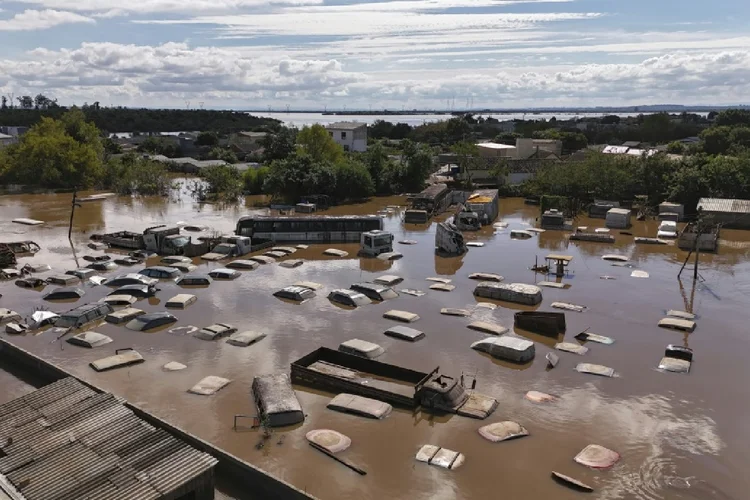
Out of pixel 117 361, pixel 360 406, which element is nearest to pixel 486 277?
pixel 360 406

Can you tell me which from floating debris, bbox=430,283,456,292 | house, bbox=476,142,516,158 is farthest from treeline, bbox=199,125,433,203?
floating debris, bbox=430,283,456,292

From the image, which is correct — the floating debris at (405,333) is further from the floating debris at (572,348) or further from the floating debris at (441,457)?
the floating debris at (441,457)

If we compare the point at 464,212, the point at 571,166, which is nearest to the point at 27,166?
the point at 464,212

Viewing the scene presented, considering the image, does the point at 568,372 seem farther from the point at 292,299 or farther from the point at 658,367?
the point at 292,299

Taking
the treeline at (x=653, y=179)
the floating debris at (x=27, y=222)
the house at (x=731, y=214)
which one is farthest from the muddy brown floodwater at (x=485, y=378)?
the treeline at (x=653, y=179)

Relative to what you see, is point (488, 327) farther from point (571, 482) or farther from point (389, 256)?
point (389, 256)

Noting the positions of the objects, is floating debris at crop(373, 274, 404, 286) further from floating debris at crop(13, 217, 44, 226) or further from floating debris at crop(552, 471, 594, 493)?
floating debris at crop(13, 217, 44, 226)
